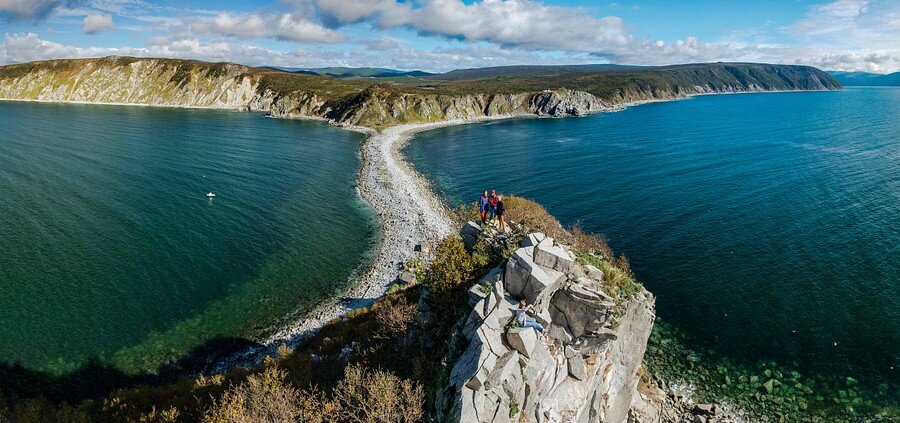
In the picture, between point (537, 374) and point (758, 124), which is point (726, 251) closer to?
point (537, 374)

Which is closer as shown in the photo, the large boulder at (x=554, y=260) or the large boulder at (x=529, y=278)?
the large boulder at (x=529, y=278)

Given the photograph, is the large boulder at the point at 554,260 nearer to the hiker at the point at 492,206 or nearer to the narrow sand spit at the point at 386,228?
the hiker at the point at 492,206

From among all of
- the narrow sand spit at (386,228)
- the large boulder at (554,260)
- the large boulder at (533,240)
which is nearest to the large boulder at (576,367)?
the large boulder at (554,260)

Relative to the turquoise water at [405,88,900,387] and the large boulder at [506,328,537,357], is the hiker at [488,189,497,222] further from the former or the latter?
the turquoise water at [405,88,900,387]

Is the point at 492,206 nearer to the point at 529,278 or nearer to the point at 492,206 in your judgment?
the point at 492,206

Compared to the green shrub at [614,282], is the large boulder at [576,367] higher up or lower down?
lower down

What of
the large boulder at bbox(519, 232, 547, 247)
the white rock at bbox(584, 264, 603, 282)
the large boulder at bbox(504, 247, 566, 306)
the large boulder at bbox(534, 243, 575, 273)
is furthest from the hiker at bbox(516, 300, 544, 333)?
the white rock at bbox(584, 264, 603, 282)

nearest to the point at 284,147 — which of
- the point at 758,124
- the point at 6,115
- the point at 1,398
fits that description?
the point at 1,398
